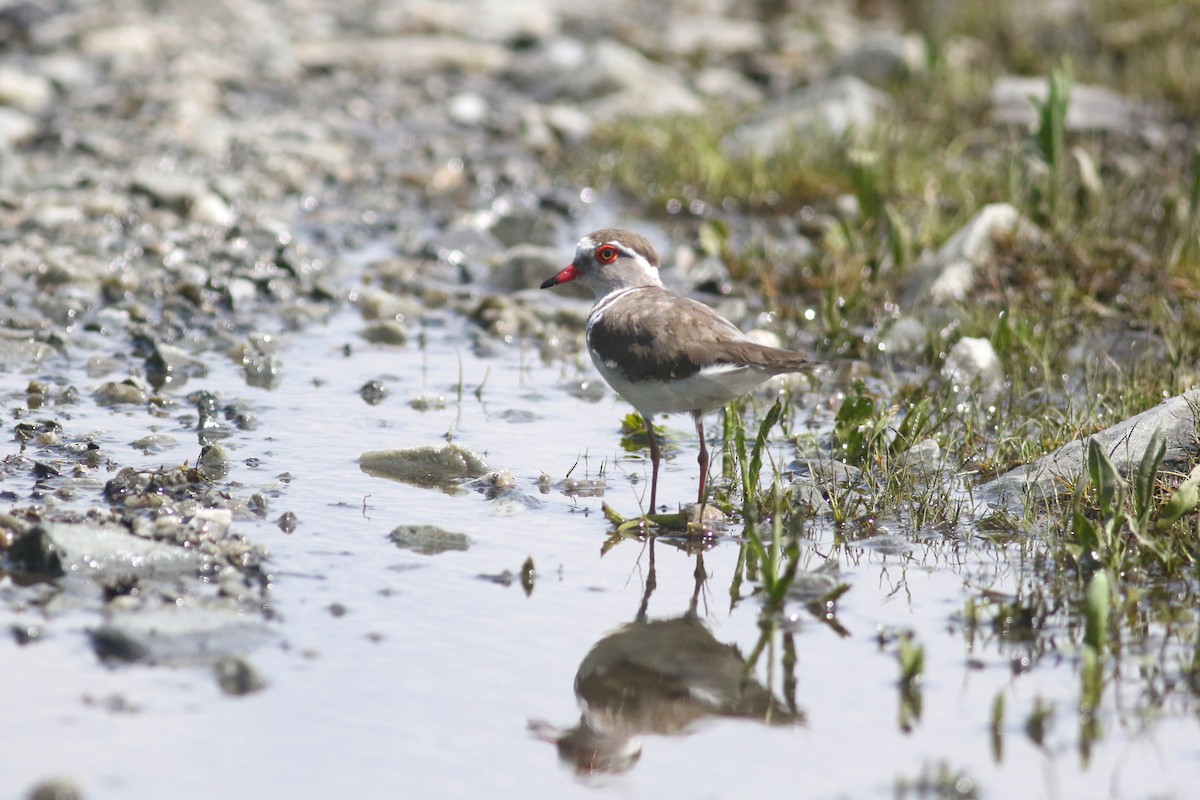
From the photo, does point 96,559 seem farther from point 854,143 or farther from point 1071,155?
point 1071,155

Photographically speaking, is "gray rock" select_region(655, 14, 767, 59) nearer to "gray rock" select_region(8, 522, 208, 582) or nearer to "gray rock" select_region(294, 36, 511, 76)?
"gray rock" select_region(294, 36, 511, 76)

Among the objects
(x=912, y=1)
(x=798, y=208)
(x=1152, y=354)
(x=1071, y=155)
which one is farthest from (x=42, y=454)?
(x=912, y=1)

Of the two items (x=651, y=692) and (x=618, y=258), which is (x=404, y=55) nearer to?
(x=618, y=258)

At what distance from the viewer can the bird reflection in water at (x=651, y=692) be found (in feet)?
16.1

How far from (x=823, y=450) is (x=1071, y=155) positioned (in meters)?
6.70

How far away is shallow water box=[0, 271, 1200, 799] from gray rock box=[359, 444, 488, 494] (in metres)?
0.18

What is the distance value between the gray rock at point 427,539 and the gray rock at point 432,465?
3.35 feet

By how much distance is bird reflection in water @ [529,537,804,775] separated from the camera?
16.1 feet

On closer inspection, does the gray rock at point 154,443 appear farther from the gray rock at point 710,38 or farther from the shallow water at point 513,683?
the gray rock at point 710,38

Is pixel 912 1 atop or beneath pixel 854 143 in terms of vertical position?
atop

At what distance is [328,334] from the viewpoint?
10.7 metres

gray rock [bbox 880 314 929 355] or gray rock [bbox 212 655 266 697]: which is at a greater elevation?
gray rock [bbox 880 314 929 355]

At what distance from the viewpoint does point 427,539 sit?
661 cm

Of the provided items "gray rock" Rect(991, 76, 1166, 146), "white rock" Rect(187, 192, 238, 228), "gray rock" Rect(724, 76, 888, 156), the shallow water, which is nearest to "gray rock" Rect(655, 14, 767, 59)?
"gray rock" Rect(724, 76, 888, 156)
